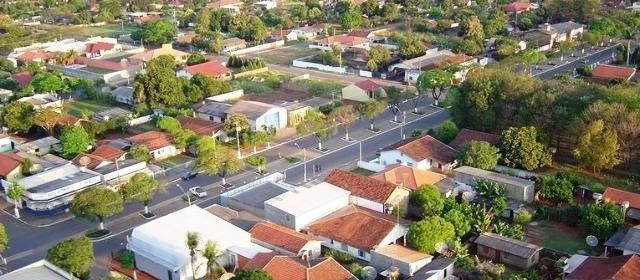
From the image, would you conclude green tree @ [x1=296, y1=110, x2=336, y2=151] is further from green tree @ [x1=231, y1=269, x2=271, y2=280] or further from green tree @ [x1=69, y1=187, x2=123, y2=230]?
green tree @ [x1=231, y1=269, x2=271, y2=280]

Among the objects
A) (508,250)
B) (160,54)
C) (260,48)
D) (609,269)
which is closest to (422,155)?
(508,250)

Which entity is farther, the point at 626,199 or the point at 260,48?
the point at 260,48

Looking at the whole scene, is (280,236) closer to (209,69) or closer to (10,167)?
(10,167)

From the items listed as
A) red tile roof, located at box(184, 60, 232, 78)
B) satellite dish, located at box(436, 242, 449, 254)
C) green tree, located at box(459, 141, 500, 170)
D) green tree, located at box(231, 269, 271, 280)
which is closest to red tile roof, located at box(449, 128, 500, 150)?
green tree, located at box(459, 141, 500, 170)

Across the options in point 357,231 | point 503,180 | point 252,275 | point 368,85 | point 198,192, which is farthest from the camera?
point 368,85

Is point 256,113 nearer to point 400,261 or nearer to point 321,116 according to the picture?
point 321,116

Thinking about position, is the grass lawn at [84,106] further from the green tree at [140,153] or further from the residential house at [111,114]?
the green tree at [140,153]

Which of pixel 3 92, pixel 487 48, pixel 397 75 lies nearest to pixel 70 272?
pixel 3 92
